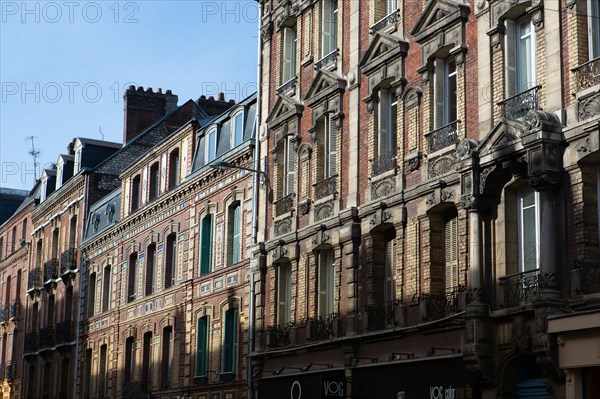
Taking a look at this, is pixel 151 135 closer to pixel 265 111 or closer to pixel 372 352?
pixel 265 111

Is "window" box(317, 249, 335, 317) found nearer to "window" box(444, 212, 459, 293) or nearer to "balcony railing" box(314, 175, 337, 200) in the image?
"balcony railing" box(314, 175, 337, 200)

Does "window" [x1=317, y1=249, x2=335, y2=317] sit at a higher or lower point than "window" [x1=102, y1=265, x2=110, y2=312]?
lower

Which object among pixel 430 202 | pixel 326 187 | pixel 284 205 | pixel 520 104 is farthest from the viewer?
pixel 284 205

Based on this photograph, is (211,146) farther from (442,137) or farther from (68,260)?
(68,260)

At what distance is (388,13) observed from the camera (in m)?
28.1

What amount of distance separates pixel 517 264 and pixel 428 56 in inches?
222

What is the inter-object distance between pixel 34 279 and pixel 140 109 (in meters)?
11.5

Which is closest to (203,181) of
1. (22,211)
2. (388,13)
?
(388,13)

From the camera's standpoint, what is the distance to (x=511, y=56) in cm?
2280

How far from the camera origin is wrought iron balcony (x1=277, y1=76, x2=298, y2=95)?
3272cm

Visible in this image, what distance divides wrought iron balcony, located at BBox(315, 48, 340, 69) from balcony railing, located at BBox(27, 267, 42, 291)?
106 feet

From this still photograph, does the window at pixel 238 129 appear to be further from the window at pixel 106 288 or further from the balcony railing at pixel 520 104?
the balcony railing at pixel 520 104

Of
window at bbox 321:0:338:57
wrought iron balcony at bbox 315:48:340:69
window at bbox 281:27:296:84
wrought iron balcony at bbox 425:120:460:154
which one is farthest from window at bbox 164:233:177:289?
wrought iron balcony at bbox 425:120:460:154

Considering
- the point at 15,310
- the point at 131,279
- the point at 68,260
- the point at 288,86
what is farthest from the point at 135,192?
the point at 15,310
